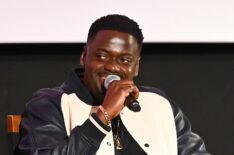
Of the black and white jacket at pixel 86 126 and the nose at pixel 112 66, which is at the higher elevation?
the nose at pixel 112 66

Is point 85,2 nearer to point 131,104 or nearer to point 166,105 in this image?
point 166,105

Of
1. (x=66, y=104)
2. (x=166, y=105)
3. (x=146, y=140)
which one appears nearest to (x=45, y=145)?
(x=66, y=104)

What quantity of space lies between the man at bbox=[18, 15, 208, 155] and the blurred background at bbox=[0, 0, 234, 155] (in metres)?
0.64

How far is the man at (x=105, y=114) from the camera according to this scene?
1883 millimetres

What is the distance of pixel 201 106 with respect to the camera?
3121 mm

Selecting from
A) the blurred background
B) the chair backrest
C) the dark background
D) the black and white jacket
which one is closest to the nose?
the black and white jacket

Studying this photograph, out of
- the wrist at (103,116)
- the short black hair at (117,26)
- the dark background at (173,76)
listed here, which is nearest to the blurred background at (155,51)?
the dark background at (173,76)

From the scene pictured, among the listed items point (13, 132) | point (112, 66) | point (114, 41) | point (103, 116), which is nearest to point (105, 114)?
point (103, 116)

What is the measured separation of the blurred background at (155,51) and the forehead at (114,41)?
702 mm

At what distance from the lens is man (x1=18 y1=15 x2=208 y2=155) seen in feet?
6.18

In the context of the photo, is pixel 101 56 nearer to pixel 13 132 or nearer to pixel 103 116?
pixel 103 116

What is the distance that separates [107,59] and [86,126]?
12.6 inches

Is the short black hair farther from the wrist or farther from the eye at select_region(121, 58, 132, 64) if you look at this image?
the wrist

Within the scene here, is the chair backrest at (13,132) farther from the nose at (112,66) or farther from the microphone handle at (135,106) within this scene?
the microphone handle at (135,106)
